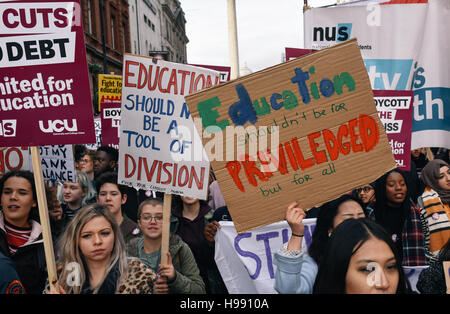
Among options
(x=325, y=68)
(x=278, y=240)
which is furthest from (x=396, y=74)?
(x=278, y=240)

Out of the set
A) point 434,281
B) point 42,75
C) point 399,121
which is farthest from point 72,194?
point 434,281

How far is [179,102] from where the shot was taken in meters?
3.30

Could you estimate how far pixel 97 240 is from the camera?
8.52ft

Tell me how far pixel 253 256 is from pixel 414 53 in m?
2.54

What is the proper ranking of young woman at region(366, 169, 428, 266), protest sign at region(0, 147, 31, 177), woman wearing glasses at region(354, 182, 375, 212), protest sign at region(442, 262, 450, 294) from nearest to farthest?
protest sign at region(442, 262, 450, 294) < protest sign at region(0, 147, 31, 177) < young woman at region(366, 169, 428, 266) < woman wearing glasses at region(354, 182, 375, 212)

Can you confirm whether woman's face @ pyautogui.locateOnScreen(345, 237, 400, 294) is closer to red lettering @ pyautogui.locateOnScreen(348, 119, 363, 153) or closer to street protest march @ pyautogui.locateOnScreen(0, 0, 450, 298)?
street protest march @ pyautogui.locateOnScreen(0, 0, 450, 298)

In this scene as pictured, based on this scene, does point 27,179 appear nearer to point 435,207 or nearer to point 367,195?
point 367,195

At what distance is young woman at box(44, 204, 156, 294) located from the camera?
2.54 m

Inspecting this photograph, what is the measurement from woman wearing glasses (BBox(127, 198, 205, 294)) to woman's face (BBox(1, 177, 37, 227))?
2.74ft

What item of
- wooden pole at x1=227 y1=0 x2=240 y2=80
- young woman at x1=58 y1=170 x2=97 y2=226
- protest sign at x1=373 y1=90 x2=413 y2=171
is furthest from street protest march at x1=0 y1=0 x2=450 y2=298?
wooden pole at x1=227 y1=0 x2=240 y2=80

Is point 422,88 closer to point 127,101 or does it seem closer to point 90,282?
point 127,101

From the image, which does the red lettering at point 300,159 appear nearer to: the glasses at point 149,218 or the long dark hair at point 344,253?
the long dark hair at point 344,253

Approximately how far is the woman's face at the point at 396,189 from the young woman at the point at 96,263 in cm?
252
